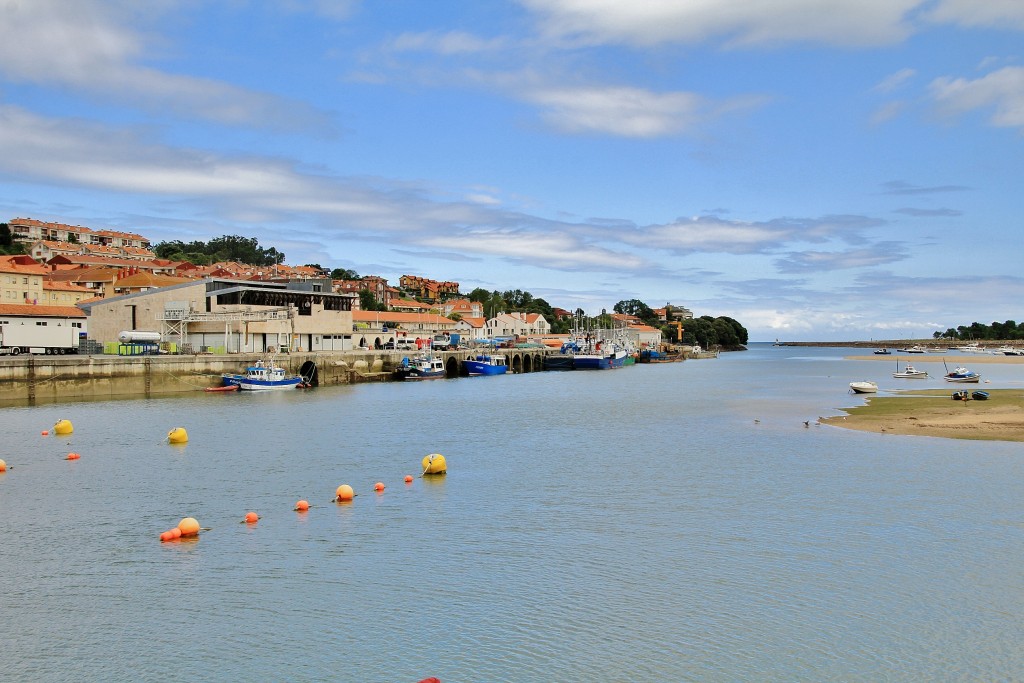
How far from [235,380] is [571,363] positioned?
59361mm

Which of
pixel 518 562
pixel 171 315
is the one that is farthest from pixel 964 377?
pixel 171 315

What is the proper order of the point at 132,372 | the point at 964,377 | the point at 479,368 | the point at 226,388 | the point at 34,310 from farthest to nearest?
1. the point at 479,368
2. the point at 964,377
3. the point at 226,388
4. the point at 34,310
5. the point at 132,372

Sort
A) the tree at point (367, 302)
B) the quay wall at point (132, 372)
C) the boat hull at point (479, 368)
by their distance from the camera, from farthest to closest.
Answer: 1. the tree at point (367, 302)
2. the boat hull at point (479, 368)
3. the quay wall at point (132, 372)

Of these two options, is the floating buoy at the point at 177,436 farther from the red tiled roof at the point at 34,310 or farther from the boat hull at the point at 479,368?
the boat hull at the point at 479,368

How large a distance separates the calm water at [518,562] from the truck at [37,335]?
27964 mm

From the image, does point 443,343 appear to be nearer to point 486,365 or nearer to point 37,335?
point 486,365

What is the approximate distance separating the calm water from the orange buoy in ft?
1.70

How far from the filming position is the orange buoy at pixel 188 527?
1950cm

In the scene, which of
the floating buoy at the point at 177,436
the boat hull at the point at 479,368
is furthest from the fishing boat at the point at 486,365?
the floating buoy at the point at 177,436

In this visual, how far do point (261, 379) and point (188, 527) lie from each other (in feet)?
142

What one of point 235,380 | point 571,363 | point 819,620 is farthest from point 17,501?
point 571,363

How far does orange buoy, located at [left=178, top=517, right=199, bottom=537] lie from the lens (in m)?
19.5

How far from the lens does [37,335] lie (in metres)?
58.9

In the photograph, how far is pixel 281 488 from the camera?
25.1 m
